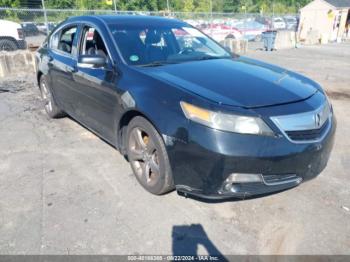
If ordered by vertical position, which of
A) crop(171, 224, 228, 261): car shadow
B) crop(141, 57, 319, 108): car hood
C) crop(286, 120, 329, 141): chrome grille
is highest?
crop(141, 57, 319, 108): car hood

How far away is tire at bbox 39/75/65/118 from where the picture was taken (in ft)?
17.1

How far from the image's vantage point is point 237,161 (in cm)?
243

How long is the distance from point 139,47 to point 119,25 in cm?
46

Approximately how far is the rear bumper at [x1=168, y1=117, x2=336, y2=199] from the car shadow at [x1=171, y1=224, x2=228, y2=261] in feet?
1.06

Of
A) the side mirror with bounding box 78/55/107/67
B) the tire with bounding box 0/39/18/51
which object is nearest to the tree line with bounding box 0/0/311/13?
the tire with bounding box 0/39/18/51

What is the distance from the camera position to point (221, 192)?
100 inches

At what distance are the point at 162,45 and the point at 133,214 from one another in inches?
79.5

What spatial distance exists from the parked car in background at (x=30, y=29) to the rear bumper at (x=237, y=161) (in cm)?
1246

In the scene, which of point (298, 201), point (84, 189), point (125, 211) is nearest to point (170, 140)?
point (125, 211)

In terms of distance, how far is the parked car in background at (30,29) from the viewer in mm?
12752

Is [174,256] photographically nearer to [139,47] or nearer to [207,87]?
[207,87]

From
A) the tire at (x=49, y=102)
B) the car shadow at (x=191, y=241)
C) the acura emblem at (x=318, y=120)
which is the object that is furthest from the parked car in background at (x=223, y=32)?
the car shadow at (x=191, y=241)

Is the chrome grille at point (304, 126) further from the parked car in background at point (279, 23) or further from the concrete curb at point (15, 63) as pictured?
the parked car in background at point (279, 23)

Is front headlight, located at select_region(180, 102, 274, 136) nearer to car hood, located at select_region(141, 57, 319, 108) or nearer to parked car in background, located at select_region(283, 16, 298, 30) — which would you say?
car hood, located at select_region(141, 57, 319, 108)
